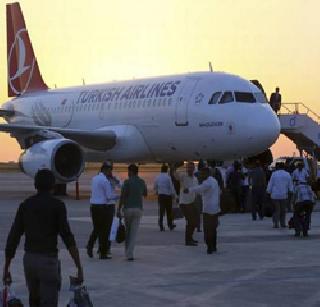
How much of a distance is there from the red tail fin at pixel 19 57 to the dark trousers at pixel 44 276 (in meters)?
30.6

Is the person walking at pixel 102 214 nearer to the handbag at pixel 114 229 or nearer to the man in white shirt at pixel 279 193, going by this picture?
the handbag at pixel 114 229

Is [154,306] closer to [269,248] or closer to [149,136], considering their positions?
[269,248]

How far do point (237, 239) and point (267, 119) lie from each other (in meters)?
9.01

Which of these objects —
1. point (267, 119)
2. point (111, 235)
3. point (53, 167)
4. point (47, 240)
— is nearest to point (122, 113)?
point (53, 167)

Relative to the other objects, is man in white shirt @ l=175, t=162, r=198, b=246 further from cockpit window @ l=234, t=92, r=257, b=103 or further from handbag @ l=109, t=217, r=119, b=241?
cockpit window @ l=234, t=92, r=257, b=103

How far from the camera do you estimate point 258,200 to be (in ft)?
71.4

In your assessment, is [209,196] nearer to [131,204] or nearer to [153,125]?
[131,204]

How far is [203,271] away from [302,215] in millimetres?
5468

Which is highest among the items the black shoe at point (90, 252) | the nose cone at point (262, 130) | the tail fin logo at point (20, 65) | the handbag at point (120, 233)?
the tail fin logo at point (20, 65)

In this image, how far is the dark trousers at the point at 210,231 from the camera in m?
14.5

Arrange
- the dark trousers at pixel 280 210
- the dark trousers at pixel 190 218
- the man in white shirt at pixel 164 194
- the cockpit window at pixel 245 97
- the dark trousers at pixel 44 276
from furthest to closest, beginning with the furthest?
the cockpit window at pixel 245 97
the dark trousers at pixel 280 210
the man in white shirt at pixel 164 194
the dark trousers at pixel 190 218
the dark trousers at pixel 44 276

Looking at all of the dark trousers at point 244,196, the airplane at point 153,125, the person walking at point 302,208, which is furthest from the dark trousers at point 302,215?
the airplane at point 153,125

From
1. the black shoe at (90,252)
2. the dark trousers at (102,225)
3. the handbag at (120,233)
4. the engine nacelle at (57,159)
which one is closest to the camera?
the dark trousers at (102,225)

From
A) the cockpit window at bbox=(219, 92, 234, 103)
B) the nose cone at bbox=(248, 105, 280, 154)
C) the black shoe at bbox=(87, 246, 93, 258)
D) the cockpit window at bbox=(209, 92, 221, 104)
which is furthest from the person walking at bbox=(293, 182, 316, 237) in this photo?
the cockpit window at bbox=(209, 92, 221, 104)
